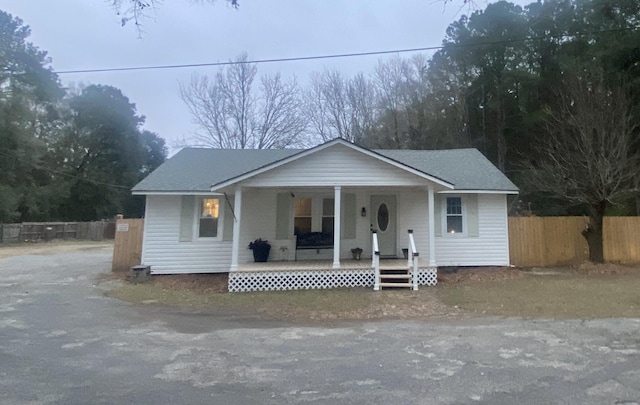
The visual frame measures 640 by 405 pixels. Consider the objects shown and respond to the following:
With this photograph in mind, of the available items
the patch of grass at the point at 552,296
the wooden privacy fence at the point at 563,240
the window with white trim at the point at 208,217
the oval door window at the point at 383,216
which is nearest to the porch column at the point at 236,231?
the window with white trim at the point at 208,217

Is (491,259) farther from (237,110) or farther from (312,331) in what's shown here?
(237,110)

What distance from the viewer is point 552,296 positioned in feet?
29.2

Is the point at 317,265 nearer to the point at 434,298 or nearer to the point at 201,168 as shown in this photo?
the point at 434,298

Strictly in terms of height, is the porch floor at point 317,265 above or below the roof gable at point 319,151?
below

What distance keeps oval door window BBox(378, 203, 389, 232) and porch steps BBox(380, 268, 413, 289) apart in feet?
7.52

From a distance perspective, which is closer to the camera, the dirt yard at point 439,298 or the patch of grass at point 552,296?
the patch of grass at point 552,296

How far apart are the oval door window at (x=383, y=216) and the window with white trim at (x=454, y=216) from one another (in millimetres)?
2084

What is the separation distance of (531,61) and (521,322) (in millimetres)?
25958

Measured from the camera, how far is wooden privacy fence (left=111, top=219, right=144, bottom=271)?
1358cm

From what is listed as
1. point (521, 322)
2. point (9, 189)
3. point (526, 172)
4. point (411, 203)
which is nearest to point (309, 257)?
point (411, 203)

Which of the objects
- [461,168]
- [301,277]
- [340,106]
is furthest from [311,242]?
[340,106]

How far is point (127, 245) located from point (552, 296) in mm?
13055

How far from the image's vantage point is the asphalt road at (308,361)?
3.84 metres

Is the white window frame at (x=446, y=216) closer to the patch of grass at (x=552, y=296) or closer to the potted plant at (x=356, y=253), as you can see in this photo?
the patch of grass at (x=552, y=296)
